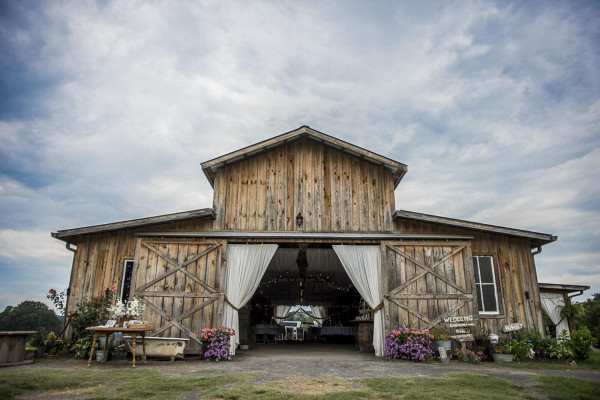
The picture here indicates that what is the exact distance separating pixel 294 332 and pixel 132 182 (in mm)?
13165

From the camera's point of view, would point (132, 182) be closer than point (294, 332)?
Yes

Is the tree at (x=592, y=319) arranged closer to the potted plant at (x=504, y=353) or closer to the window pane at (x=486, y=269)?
the window pane at (x=486, y=269)

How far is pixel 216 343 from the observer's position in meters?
9.12

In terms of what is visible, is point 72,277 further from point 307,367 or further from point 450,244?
point 450,244

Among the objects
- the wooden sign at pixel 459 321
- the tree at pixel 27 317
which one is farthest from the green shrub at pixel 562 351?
the tree at pixel 27 317

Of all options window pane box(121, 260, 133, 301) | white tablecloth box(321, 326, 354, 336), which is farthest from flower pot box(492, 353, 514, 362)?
white tablecloth box(321, 326, 354, 336)

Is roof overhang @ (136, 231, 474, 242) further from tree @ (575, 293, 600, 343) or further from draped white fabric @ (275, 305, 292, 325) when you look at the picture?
tree @ (575, 293, 600, 343)

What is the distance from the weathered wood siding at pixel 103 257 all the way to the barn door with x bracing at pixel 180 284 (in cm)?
41

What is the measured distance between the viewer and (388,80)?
12562 millimetres

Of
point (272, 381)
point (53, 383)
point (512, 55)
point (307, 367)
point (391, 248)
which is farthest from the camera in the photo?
point (391, 248)

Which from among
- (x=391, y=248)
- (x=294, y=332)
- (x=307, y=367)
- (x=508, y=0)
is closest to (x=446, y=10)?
(x=508, y=0)

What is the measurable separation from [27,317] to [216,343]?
23.4 m

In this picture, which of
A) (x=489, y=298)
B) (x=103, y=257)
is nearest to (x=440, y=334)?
(x=489, y=298)

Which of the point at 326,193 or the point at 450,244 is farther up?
the point at 326,193
